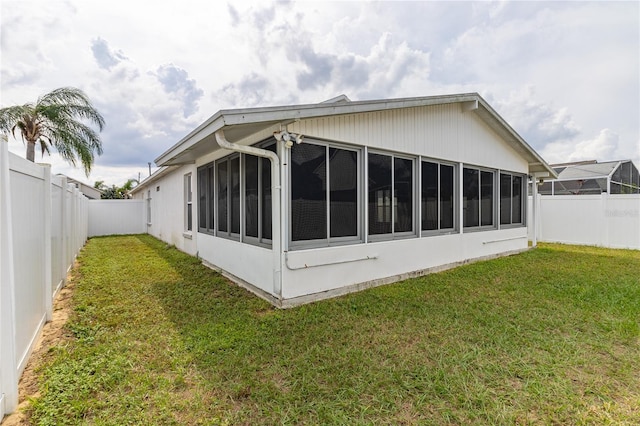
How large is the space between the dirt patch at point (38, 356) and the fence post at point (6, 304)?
3.3 inches

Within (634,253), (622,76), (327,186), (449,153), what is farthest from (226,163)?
(634,253)

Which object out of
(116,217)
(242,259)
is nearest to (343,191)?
(242,259)

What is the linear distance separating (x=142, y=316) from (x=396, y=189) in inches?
182

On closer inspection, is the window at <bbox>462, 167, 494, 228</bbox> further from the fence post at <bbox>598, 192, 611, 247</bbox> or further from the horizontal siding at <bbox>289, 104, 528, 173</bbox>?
the fence post at <bbox>598, 192, 611, 247</bbox>

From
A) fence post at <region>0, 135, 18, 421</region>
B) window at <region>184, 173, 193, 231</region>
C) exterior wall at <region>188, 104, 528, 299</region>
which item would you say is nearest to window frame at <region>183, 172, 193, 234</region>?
window at <region>184, 173, 193, 231</region>

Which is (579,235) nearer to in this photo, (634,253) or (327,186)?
(634,253)

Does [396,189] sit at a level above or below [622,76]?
below

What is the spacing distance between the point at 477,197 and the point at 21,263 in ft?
28.1

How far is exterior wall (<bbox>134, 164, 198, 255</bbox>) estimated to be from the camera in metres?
8.27

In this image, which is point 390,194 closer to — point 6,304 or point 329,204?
point 329,204

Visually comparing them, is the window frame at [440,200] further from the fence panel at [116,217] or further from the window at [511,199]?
the fence panel at [116,217]

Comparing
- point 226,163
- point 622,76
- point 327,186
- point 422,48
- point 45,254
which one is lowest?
point 45,254

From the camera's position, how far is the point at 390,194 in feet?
19.2

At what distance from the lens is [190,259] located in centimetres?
783
